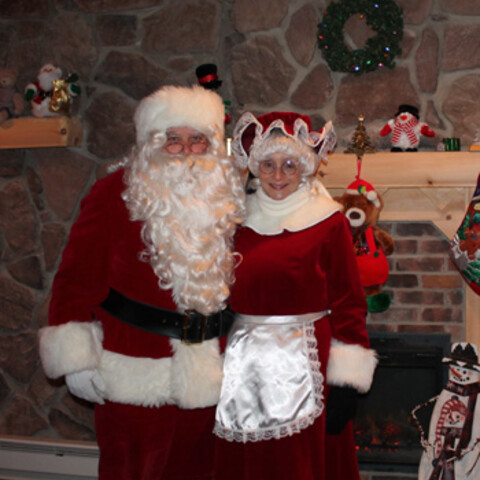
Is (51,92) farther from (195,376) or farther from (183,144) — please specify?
(195,376)

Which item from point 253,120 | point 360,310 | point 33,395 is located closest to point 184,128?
point 253,120

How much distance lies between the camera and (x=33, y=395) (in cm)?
321

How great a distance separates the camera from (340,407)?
6.48 ft

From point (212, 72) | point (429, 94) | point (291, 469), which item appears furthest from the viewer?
point (429, 94)

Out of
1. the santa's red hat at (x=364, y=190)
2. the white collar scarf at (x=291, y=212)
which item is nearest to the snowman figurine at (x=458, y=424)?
the santa's red hat at (x=364, y=190)

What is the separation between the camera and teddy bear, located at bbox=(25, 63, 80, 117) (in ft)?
9.84

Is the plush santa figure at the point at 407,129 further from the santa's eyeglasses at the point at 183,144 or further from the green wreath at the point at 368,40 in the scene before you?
the santa's eyeglasses at the point at 183,144

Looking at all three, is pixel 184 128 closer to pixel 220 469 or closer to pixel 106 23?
pixel 220 469

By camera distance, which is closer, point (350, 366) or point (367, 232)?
point (350, 366)

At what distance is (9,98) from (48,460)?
71.1 inches

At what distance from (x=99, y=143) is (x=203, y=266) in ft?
4.86

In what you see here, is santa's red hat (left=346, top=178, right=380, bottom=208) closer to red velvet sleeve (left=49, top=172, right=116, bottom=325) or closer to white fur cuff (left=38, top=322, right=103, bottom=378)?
red velvet sleeve (left=49, top=172, right=116, bottom=325)

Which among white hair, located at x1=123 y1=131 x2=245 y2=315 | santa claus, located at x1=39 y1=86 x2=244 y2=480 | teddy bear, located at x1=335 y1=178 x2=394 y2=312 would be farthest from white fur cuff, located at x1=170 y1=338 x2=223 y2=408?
teddy bear, located at x1=335 y1=178 x2=394 y2=312

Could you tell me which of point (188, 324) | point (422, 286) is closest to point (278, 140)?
point (188, 324)
